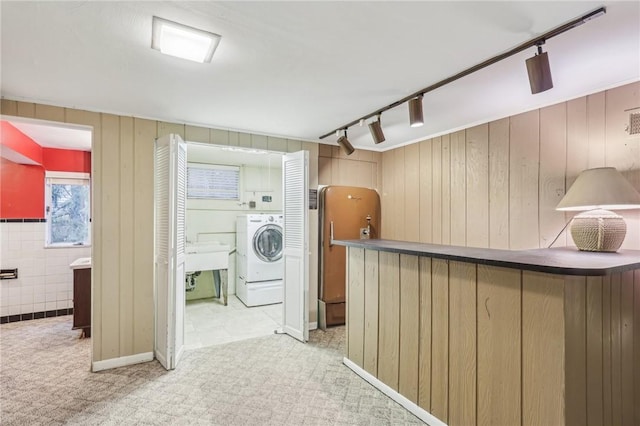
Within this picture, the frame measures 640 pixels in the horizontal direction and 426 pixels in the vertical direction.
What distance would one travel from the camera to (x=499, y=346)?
5.41 feet

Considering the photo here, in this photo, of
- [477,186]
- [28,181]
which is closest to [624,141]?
[477,186]

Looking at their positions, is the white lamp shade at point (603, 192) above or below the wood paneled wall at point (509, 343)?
above

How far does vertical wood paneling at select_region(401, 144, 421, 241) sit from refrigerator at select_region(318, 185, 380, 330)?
0.62 meters

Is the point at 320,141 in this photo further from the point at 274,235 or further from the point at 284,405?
the point at 284,405

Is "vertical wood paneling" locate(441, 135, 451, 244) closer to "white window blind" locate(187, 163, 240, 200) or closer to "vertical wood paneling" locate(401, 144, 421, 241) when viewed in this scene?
"vertical wood paneling" locate(401, 144, 421, 241)

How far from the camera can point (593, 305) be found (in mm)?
1539

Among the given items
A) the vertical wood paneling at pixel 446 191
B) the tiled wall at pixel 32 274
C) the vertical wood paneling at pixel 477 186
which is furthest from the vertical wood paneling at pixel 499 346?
the tiled wall at pixel 32 274

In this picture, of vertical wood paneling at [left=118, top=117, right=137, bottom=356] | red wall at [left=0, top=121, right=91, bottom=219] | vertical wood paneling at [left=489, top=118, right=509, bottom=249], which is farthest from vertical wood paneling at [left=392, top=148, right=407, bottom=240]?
red wall at [left=0, top=121, right=91, bottom=219]

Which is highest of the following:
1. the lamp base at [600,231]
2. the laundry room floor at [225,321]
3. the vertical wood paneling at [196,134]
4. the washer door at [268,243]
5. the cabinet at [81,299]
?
the vertical wood paneling at [196,134]

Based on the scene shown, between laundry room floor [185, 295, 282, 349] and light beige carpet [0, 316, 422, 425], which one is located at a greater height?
light beige carpet [0, 316, 422, 425]

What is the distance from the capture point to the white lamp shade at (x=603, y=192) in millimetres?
1839

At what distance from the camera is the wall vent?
6.66ft

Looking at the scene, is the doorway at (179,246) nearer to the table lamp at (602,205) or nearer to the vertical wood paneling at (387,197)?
the vertical wood paneling at (387,197)

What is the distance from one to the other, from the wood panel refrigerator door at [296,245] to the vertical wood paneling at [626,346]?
8.01 feet
